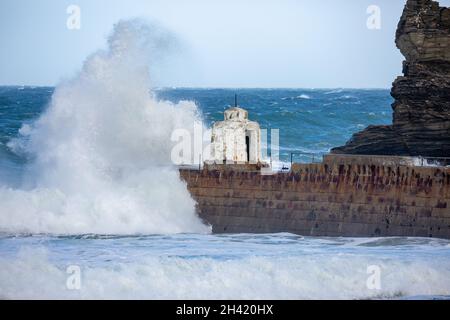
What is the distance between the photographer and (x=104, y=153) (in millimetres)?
26062

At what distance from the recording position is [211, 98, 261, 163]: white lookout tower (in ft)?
79.2

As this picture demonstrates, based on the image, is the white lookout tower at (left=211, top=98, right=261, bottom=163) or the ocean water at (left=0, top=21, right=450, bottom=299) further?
the white lookout tower at (left=211, top=98, right=261, bottom=163)

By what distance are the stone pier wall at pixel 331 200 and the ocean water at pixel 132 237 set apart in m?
0.30

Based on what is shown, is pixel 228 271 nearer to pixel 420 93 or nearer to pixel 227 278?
pixel 227 278

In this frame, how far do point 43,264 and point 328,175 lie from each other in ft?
19.7

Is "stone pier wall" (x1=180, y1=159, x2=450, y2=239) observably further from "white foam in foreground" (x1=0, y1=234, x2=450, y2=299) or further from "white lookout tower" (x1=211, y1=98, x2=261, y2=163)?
"white lookout tower" (x1=211, y1=98, x2=261, y2=163)

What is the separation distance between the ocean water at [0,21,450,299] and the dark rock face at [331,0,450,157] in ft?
13.3

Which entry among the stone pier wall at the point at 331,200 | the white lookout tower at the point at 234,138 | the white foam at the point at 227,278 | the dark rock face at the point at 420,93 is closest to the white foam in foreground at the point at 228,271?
the white foam at the point at 227,278

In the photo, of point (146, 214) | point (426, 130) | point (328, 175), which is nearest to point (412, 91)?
point (426, 130)

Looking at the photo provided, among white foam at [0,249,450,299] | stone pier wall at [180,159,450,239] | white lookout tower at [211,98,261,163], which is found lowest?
white foam at [0,249,450,299]

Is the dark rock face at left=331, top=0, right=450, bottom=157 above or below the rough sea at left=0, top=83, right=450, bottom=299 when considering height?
above

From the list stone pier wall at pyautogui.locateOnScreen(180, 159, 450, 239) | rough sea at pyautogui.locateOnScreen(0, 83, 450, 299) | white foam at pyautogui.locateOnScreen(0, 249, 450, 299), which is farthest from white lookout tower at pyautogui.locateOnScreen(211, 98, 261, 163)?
white foam at pyautogui.locateOnScreen(0, 249, 450, 299)
